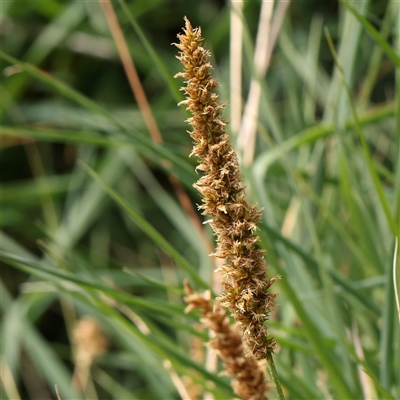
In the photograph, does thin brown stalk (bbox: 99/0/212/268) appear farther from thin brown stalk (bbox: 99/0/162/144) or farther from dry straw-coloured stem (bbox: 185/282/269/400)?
dry straw-coloured stem (bbox: 185/282/269/400)

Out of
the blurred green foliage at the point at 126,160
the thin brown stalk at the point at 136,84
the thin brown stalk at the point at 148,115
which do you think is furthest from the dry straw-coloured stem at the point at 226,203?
the thin brown stalk at the point at 136,84

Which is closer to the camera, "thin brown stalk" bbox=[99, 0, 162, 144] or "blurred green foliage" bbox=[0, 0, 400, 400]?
"blurred green foliage" bbox=[0, 0, 400, 400]

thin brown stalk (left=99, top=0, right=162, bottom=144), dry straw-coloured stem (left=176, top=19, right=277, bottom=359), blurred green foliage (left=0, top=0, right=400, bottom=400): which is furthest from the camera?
thin brown stalk (left=99, top=0, right=162, bottom=144)

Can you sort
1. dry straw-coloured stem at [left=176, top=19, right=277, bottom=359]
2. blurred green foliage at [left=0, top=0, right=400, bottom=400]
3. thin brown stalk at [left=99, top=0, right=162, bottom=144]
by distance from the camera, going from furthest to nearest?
thin brown stalk at [left=99, top=0, right=162, bottom=144]
blurred green foliage at [left=0, top=0, right=400, bottom=400]
dry straw-coloured stem at [left=176, top=19, right=277, bottom=359]

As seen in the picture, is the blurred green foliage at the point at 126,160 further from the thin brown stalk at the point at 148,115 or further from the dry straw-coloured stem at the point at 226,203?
the dry straw-coloured stem at the point at 226,203

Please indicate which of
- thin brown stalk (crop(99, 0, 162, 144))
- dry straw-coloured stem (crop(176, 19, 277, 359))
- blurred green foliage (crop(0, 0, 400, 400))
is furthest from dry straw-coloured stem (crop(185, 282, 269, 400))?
thin brown stalk (crop(99, 0, 162, 144))

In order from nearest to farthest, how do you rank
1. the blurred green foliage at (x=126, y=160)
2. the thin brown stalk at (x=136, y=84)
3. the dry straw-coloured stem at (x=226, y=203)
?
the dry straw-coloured stem at (x=226, y=203)
the blurred green foliage at (x=126, y=160)
the thin brown stalk at (x=136, y=84)

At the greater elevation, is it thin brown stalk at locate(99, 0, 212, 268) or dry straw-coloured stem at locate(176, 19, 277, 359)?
thin brown stalk at locate(99, 0, 212, 268)
